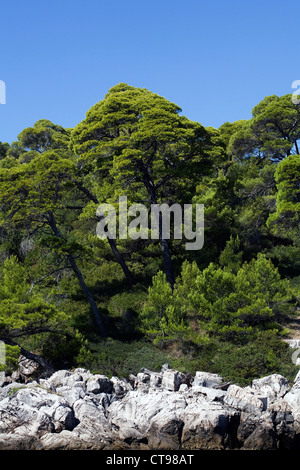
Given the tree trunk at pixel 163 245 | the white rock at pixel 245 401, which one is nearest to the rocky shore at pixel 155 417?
the white rock at pixel 245 401

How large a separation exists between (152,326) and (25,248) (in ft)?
26.9

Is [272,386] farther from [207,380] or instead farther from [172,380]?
[172,380]

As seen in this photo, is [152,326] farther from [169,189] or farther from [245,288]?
[169,189]

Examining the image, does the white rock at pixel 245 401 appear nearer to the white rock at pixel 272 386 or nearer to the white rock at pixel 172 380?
the white rock at pixel 272 386

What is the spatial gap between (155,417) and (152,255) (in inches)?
561

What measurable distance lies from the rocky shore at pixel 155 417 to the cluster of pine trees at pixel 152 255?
207 centimetres

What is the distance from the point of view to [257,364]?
1678 centimetres

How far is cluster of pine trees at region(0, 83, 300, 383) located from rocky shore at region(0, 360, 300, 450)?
6.80ft

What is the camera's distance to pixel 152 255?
2702 centimetres

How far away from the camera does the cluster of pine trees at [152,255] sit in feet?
60.7

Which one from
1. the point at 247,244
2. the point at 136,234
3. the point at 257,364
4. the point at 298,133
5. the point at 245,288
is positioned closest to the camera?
the point at 257,364

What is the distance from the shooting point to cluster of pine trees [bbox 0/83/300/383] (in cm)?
1849

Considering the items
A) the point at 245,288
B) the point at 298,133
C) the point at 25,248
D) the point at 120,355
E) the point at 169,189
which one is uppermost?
the point at 298,133
